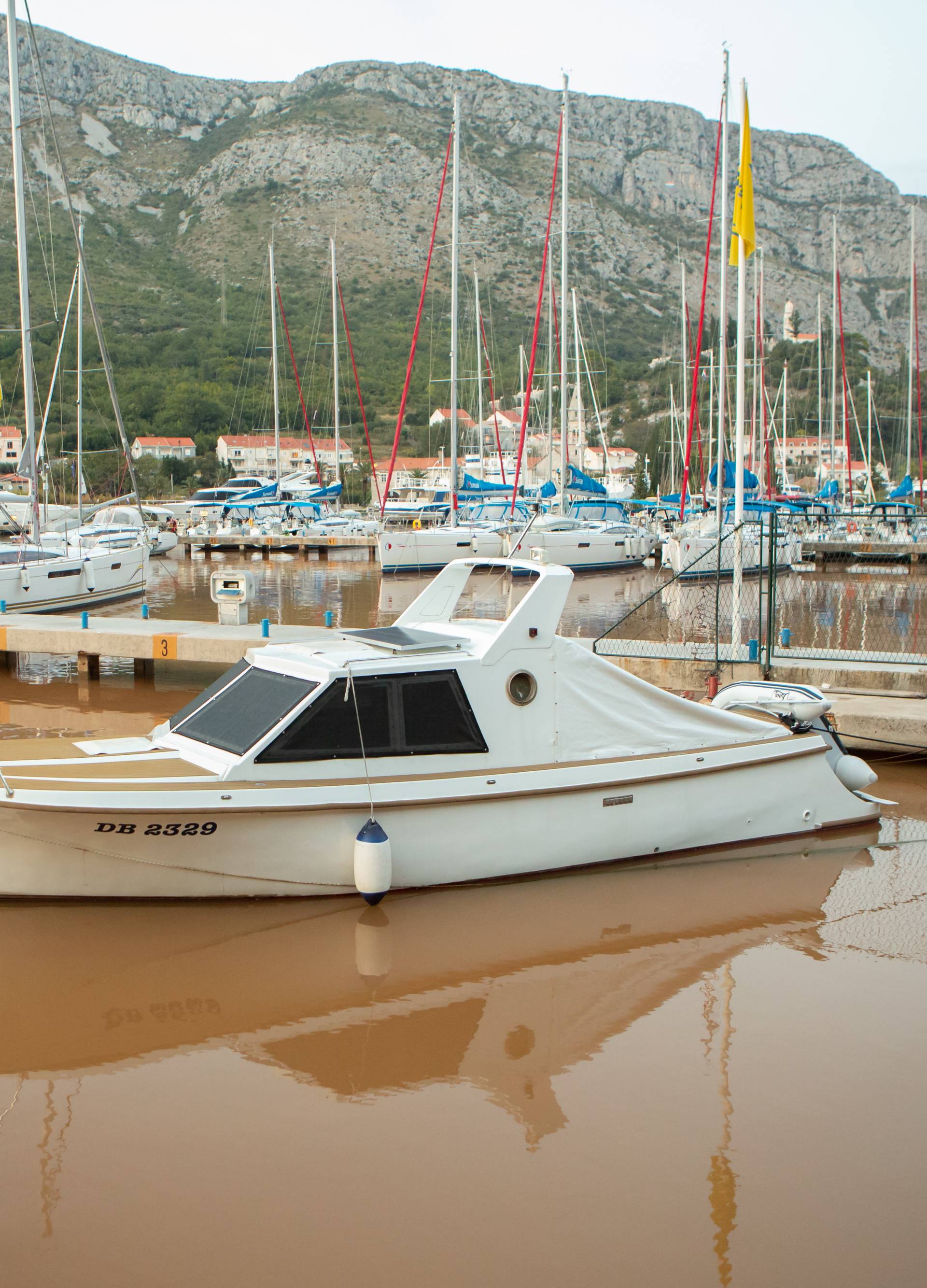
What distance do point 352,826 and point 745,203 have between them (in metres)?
10.7

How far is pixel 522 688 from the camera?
25.6ft

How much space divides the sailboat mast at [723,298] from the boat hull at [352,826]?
25.4 ft

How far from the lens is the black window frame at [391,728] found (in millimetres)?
7145

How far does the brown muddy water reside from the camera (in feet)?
13.9

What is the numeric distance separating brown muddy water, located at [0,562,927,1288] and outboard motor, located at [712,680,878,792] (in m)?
0.96

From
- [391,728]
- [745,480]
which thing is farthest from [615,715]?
[745,480]

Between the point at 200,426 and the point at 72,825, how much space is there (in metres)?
98.5

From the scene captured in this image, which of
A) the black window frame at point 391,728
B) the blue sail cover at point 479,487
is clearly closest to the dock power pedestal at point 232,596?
the black window frame at point 391,728

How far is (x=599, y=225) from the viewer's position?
463 ft

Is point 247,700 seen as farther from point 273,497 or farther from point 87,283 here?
point 273,497

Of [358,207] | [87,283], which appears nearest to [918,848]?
[87,283]

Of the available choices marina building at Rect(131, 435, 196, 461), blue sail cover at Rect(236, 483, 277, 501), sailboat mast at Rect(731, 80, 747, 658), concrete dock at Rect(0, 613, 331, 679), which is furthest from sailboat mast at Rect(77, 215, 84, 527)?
marina building at Rect(131, 435, 196, 461)

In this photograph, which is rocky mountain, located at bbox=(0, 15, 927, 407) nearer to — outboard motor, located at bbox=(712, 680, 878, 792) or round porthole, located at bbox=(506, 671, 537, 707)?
outboard motor, located at bbox=(712, 680, 878, 792)

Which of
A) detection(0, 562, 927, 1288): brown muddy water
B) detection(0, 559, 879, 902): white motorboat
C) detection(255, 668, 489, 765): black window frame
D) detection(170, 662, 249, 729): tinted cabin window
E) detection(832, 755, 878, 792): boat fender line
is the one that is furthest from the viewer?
detection(832, 755, 878, 792): boat fender line
